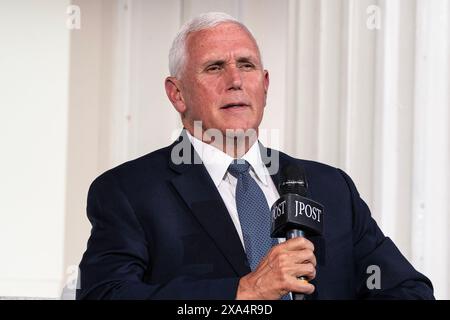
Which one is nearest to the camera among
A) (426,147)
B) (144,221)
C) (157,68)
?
(144,221)

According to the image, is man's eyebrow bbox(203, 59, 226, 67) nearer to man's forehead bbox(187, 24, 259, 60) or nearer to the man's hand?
man's forehead bbox(187, 24, 259, 60)

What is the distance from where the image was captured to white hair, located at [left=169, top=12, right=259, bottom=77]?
6.95ft

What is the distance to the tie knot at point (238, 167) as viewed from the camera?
80.4 inches

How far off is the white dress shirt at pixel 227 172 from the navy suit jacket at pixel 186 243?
0.03m

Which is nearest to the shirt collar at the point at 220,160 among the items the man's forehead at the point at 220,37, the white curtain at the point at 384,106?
the man's forehead at the point at 220,37

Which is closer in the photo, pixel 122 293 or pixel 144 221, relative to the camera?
pixel 122 293

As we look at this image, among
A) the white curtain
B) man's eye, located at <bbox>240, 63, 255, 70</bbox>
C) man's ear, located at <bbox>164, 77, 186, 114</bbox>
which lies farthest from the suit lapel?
the white curtain

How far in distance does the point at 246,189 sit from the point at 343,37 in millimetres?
608

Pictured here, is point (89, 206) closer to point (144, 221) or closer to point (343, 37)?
point (144, 221)

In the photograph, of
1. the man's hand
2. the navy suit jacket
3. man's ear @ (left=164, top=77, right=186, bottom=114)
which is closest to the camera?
the man's hand

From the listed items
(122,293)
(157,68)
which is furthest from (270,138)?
(122,293)

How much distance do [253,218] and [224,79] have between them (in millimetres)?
337

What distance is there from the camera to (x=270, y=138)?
9.76 feet

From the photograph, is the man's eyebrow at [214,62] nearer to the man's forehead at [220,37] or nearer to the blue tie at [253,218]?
the man's forehead at [220,37]
